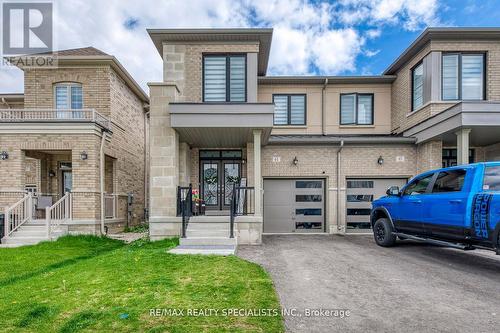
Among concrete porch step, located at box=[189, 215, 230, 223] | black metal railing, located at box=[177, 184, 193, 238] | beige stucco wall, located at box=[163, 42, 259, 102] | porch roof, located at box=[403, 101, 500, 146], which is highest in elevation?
beige stucco wall, located at box=[163, 42, 259, 102]

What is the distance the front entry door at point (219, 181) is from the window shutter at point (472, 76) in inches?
350

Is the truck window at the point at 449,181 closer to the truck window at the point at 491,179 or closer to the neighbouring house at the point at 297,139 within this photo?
the truck window at the point at 491,179

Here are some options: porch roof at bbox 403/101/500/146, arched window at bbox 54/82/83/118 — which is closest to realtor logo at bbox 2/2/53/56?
arched window at bbox 54/82/83/118

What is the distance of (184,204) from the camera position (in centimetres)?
812

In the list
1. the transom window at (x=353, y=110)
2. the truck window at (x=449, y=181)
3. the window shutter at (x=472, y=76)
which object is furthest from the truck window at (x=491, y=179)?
the transom window at (x=353, y=110)

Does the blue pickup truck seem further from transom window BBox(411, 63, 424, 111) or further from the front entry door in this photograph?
the front entry door

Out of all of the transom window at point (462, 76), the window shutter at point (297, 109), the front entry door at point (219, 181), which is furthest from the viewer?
the window shutter at point (297, 109)

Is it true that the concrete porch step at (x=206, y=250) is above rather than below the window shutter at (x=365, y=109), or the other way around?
below

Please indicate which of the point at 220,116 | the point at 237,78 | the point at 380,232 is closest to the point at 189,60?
the point at 237,78

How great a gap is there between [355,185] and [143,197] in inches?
450

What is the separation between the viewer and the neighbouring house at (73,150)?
34.4ft

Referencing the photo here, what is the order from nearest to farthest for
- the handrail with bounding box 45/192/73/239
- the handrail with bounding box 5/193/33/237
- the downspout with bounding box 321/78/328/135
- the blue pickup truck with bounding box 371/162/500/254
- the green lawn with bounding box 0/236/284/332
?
1. the green lawn with bounding box 0/236/284/332
2. the blue pickup truck with bounding box 371/162/500/254
3. the handrail with bounding box 5/193/33/237
4. the handrail with bounding box 45/192/73/239
5. the downspout with bounding box 321/78/328/135

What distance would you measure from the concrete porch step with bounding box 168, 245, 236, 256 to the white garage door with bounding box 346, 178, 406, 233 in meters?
5.87

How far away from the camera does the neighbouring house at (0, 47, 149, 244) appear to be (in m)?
10.5
